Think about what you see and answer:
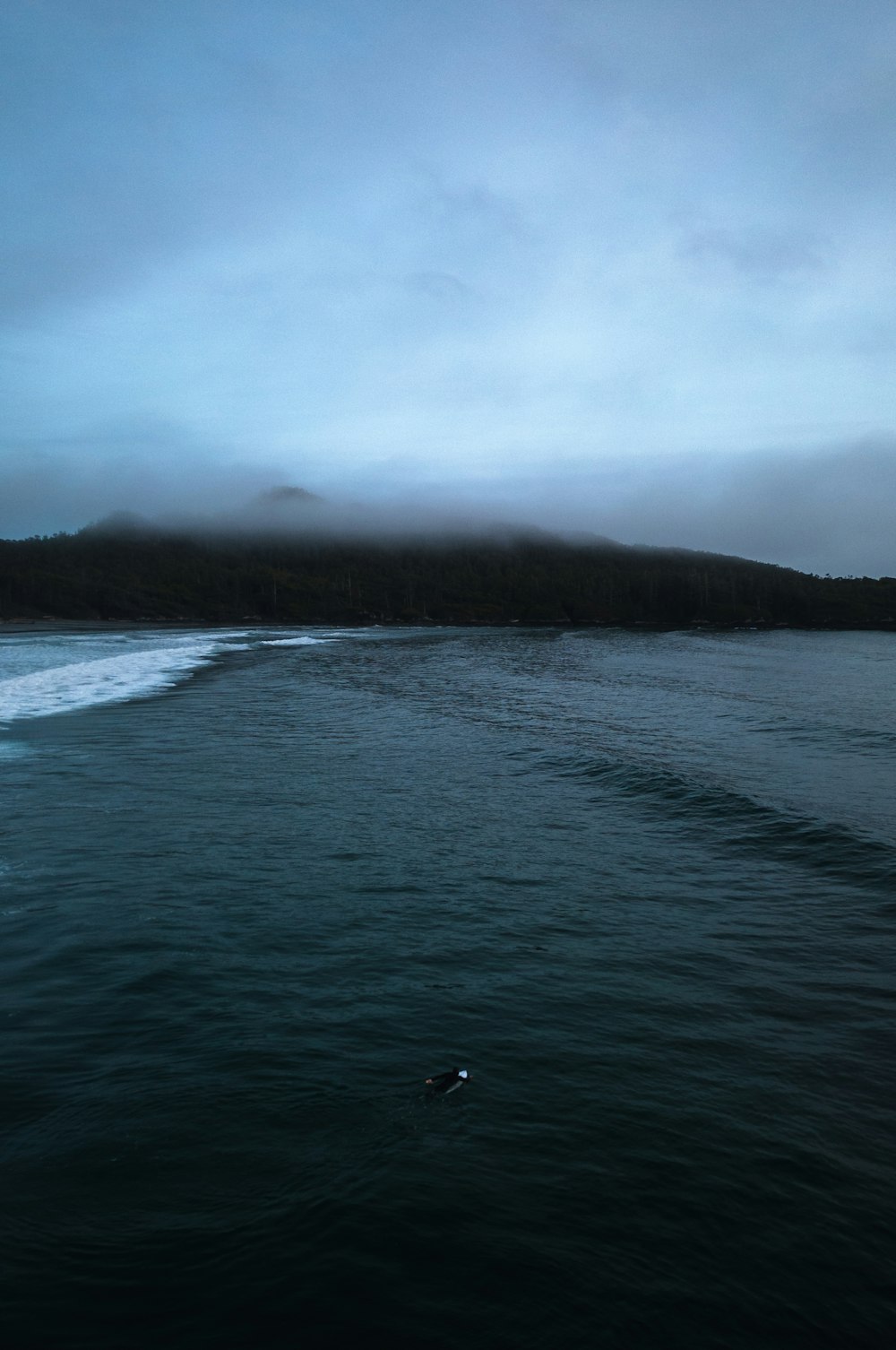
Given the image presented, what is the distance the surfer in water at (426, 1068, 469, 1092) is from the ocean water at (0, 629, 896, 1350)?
3.5 inches

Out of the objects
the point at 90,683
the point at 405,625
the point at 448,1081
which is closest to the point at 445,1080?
the point at 448,1081

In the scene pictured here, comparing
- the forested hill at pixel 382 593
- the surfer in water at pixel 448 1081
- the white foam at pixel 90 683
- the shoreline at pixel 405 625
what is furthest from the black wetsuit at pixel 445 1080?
the forested hill at pixel 382 593

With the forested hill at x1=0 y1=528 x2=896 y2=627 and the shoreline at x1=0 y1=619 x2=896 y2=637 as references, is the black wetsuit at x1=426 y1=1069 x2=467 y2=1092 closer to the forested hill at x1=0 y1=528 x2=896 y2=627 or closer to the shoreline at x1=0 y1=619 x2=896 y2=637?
the shoreline at x1=0 y1=619 x2=896 y2=637

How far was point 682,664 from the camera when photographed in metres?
50.4

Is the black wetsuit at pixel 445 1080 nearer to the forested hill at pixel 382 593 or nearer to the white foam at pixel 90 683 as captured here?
the white foam at pixel 90 683

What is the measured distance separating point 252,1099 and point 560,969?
321 centimetres

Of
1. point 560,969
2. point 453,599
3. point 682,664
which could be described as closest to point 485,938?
point 560,969

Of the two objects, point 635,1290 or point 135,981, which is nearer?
point 635,1290

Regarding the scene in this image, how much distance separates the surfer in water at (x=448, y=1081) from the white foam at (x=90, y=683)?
20.0 meters

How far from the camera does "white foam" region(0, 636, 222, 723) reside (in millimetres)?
25766

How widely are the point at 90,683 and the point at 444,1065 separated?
2915 cm

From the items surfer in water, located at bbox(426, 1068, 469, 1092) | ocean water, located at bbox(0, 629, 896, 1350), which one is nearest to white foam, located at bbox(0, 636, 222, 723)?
ocean water, located at bbox(0, 629, 896, 1350)

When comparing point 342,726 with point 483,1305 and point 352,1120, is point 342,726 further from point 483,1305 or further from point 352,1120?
point 483,1305

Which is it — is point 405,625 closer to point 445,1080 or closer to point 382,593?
point 382,593
